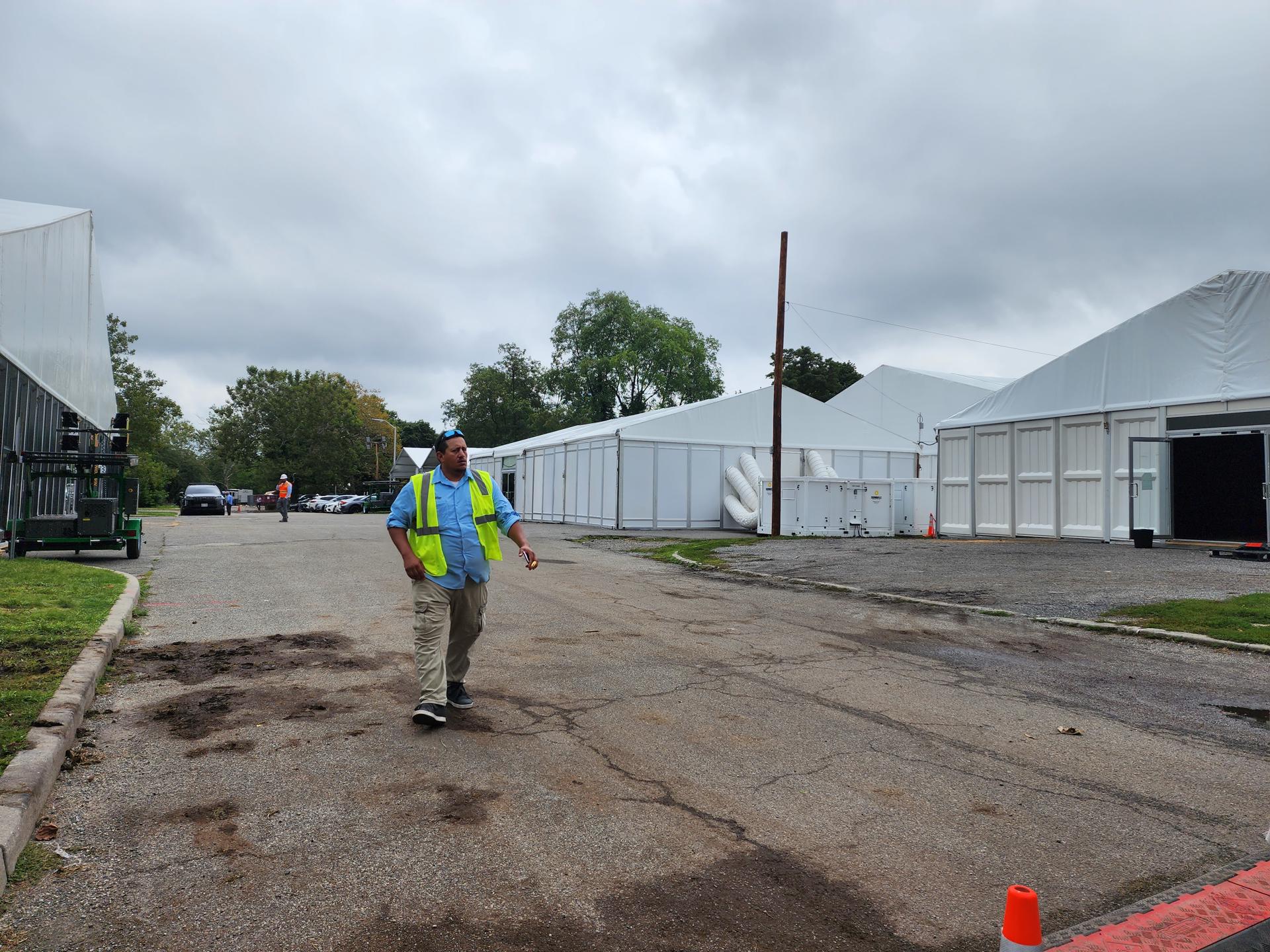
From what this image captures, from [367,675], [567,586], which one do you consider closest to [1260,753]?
[367,675]

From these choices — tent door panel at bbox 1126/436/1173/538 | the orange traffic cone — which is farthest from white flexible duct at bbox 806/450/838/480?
the orange traffic cone

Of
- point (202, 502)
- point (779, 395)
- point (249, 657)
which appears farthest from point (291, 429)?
point (249, 657)

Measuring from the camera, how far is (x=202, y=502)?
1748 inches

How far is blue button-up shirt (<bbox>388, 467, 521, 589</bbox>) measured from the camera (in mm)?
5625

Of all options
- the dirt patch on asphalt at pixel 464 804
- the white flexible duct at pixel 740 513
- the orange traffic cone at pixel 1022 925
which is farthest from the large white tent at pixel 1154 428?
the orange traffic cone at pixel 1022 925

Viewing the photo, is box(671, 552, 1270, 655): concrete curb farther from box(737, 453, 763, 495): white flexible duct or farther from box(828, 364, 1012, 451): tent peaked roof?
box(828, 364, 1012, 451): tent peaked roof

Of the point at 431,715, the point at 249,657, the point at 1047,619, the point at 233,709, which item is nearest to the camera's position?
the point at 431,715

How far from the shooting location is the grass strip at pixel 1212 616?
8.82 meters

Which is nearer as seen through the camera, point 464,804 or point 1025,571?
point 464,804

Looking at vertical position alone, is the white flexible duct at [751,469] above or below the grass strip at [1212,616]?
above

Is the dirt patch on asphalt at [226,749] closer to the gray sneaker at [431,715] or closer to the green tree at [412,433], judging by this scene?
the gray sneaker at [431,715]

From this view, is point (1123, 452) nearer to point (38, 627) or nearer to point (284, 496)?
point (38, 627)

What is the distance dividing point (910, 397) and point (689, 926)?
4508 centimetres

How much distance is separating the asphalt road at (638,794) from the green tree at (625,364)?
70.5 m
